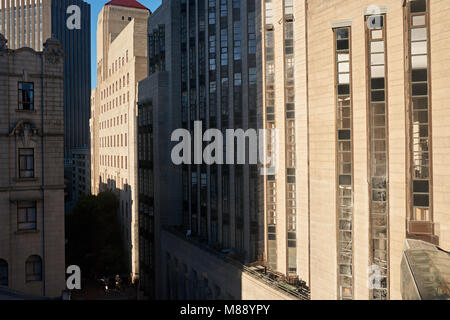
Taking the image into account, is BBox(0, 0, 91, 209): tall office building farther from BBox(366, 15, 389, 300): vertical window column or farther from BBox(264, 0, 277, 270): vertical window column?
BBox(366, 15, 389, 300): vertical window column

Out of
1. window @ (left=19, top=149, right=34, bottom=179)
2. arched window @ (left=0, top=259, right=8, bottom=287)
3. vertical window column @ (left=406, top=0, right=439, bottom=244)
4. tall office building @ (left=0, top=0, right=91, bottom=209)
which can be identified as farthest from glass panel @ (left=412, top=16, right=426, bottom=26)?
tall office building @ (left=0, top=0, right=91, bottom=209)

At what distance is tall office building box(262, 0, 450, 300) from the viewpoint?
1802 cm

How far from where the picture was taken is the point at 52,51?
29.3 meters

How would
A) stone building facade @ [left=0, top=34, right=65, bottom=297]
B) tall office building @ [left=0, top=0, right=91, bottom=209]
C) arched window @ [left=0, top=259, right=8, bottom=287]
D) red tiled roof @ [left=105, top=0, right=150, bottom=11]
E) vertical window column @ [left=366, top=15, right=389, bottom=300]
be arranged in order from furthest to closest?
1. tall office building @ [left=0, top=0, right=91, bottom=209]
2. red tiled roof @ [left=105, top=0, right=150, bottom=11]
3. stone building facade @ [left=0, top=34, right=65, bottom=297]
4. arched window @ [left=0, top=259, right=8, bottom=287]
5. vertical window column @ [left=366, top=15, right=389, bottom=300]

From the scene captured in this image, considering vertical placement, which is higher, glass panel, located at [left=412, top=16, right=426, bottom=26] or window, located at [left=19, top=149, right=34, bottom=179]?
glass panel, located at [left=412, top=16, right=426, bottom=26]

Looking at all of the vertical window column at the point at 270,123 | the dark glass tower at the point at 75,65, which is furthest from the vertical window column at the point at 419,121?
the dark glass tower at the point at 75,65

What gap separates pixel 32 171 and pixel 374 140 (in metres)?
21.9

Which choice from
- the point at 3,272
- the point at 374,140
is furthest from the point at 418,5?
the point at 3,272

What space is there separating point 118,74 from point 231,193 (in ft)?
143

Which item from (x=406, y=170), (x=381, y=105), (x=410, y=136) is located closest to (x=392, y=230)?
(x=406, y=170)

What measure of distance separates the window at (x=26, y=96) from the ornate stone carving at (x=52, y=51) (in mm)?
2144

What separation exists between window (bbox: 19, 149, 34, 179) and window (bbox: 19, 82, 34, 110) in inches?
116

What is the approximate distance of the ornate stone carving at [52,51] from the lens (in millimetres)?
29141

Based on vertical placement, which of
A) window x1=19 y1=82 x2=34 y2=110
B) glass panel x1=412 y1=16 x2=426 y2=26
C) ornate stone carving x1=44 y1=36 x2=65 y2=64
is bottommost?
window x1=19 y1=82 x2=34 y2=110
